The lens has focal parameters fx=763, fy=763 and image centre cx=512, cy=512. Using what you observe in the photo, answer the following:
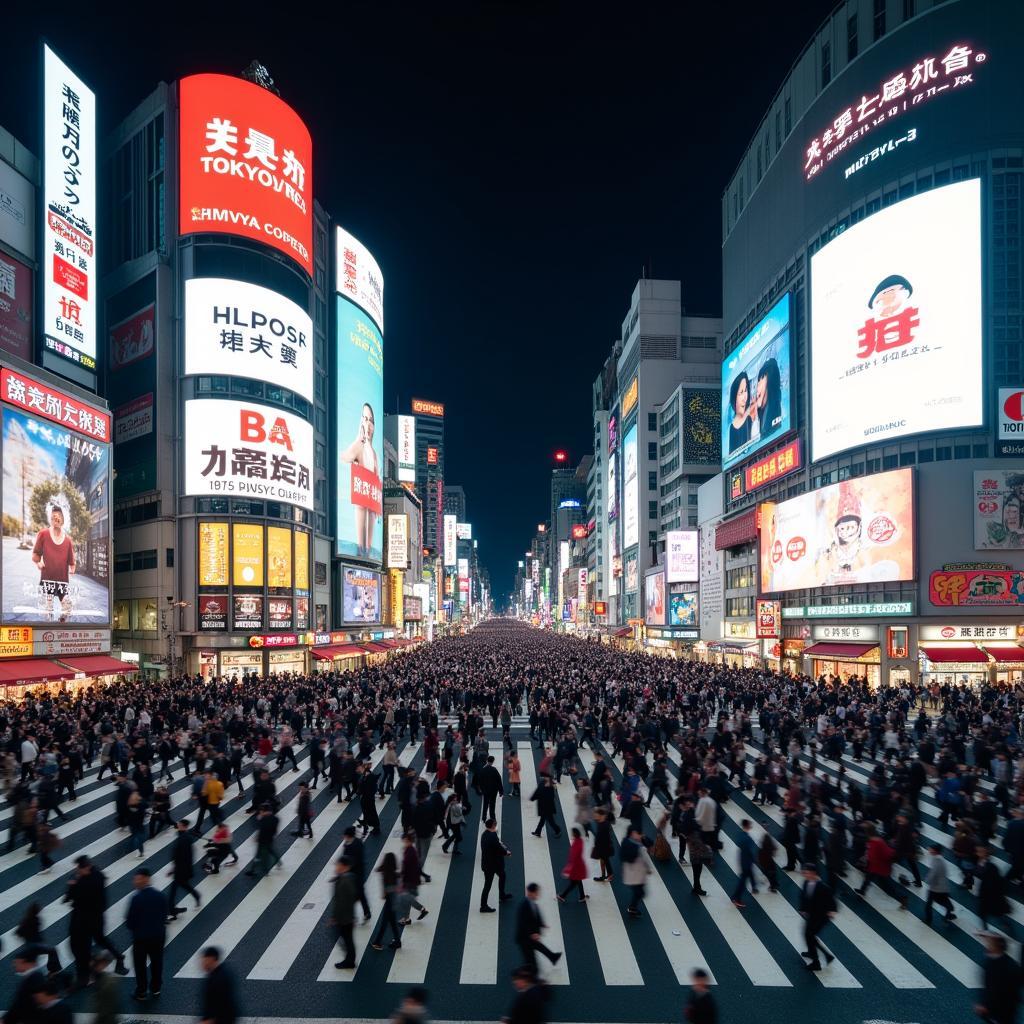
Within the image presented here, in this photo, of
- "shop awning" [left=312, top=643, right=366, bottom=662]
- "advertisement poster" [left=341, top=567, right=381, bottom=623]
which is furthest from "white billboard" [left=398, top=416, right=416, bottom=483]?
"shop awning" [left=312, top=643, right=366, bottom=662]

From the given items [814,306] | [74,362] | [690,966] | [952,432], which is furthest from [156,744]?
[814,306]

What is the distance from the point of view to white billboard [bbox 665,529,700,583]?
74125 millimetres

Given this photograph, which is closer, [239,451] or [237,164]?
[239,451]

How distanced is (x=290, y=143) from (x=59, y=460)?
32.1 m

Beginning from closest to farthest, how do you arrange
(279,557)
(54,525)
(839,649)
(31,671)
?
(31,671) → (54,525) → (839,649) → (279,557)

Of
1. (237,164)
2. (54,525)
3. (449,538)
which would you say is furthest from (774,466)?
(449,538)

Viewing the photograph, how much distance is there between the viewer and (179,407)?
49.5 metres

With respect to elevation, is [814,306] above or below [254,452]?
above

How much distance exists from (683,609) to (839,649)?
30870 millimetres

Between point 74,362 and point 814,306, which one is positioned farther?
point 814,306

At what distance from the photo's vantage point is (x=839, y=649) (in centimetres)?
4462

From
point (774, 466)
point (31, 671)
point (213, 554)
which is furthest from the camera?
point (774, 466)

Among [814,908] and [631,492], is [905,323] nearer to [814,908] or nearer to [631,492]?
[814,908]

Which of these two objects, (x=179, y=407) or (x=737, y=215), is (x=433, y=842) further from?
(x=737, y=215)
